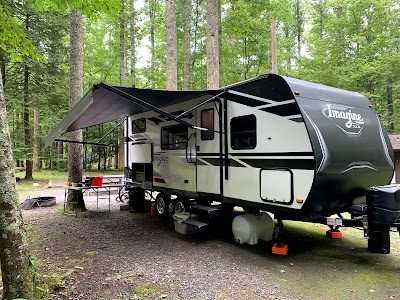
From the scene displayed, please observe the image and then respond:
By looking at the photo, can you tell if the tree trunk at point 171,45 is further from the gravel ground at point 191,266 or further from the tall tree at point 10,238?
the tall tree at point 10,238

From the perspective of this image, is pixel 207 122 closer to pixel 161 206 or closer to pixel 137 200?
pixel 161 206

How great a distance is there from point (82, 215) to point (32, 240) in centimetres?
222

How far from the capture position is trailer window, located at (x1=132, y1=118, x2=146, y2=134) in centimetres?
843

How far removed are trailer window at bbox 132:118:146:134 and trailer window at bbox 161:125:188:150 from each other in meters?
1.07

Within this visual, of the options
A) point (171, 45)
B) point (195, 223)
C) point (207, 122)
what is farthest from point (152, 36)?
point (195, 223)

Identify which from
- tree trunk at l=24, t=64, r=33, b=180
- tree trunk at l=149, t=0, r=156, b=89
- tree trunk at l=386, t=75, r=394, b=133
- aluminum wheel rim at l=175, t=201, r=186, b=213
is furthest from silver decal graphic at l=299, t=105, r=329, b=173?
tree trunk at l=149, t=0, r=156, b=89

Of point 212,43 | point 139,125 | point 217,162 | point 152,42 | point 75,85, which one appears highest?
point 152,42

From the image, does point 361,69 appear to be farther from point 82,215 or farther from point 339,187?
point 82,215

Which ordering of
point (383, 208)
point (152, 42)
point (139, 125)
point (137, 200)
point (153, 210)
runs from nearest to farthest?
point (383, 208) → point (153, 210) → point (139, 125) → point (137, 200) → point (152, 42)

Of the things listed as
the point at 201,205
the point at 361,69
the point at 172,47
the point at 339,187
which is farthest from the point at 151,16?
the point at 339,187

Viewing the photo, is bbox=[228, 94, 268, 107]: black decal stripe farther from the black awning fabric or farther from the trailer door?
the trailer door

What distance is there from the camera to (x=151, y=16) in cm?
2223

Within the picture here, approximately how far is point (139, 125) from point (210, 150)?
132 inches

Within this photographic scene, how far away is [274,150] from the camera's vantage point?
4758 millimetres
